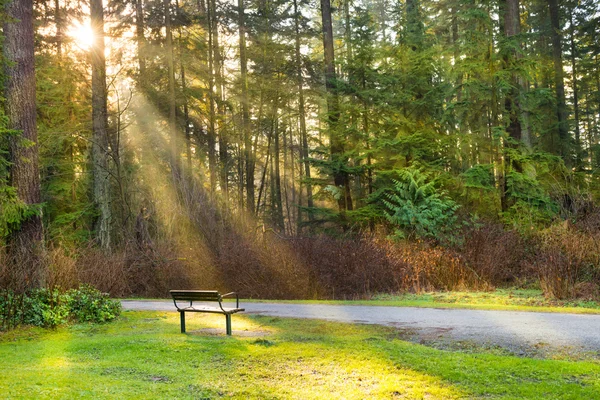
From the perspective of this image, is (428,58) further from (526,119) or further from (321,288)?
(321,288)

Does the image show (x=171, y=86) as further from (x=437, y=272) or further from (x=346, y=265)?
(x=437, y=272)

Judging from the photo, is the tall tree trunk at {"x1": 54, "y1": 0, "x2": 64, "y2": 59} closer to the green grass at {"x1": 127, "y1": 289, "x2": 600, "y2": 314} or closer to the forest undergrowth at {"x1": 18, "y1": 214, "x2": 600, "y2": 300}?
the forest undergrowth at {"x1": 18, "y1": 214, "x2": 600, "y2": 300}

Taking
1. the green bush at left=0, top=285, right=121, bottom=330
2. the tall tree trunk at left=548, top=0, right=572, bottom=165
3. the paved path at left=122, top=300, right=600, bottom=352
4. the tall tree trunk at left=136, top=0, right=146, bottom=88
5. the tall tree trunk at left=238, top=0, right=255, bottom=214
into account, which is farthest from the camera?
the tall tree trunk at left=548, top=0, right=572, bottom=165

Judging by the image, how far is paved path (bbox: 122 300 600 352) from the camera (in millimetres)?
8094

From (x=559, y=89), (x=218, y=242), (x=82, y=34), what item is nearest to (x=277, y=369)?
(x=218, y=242)

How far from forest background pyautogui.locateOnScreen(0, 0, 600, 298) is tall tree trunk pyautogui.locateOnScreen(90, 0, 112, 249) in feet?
0.27

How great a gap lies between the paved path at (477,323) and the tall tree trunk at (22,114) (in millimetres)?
5717

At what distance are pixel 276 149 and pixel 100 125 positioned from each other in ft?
46.4

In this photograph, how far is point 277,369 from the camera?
6801 mm

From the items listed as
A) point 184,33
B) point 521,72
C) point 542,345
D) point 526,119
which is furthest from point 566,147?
point 542,345

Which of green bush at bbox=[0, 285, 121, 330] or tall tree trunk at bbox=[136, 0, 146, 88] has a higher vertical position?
tall tree trunk at bbox=[136, 0, 146, 88]

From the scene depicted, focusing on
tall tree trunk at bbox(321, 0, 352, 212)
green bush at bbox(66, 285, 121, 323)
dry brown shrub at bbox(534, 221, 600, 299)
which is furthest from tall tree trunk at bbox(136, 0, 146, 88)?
dry brown shrub at bbox(534, 221, 600, 299)

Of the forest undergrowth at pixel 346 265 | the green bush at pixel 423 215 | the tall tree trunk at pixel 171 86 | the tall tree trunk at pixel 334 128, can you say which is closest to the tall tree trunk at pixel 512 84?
the green bush at pixel 423 215

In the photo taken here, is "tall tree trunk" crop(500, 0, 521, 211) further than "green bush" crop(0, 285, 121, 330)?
Yes
